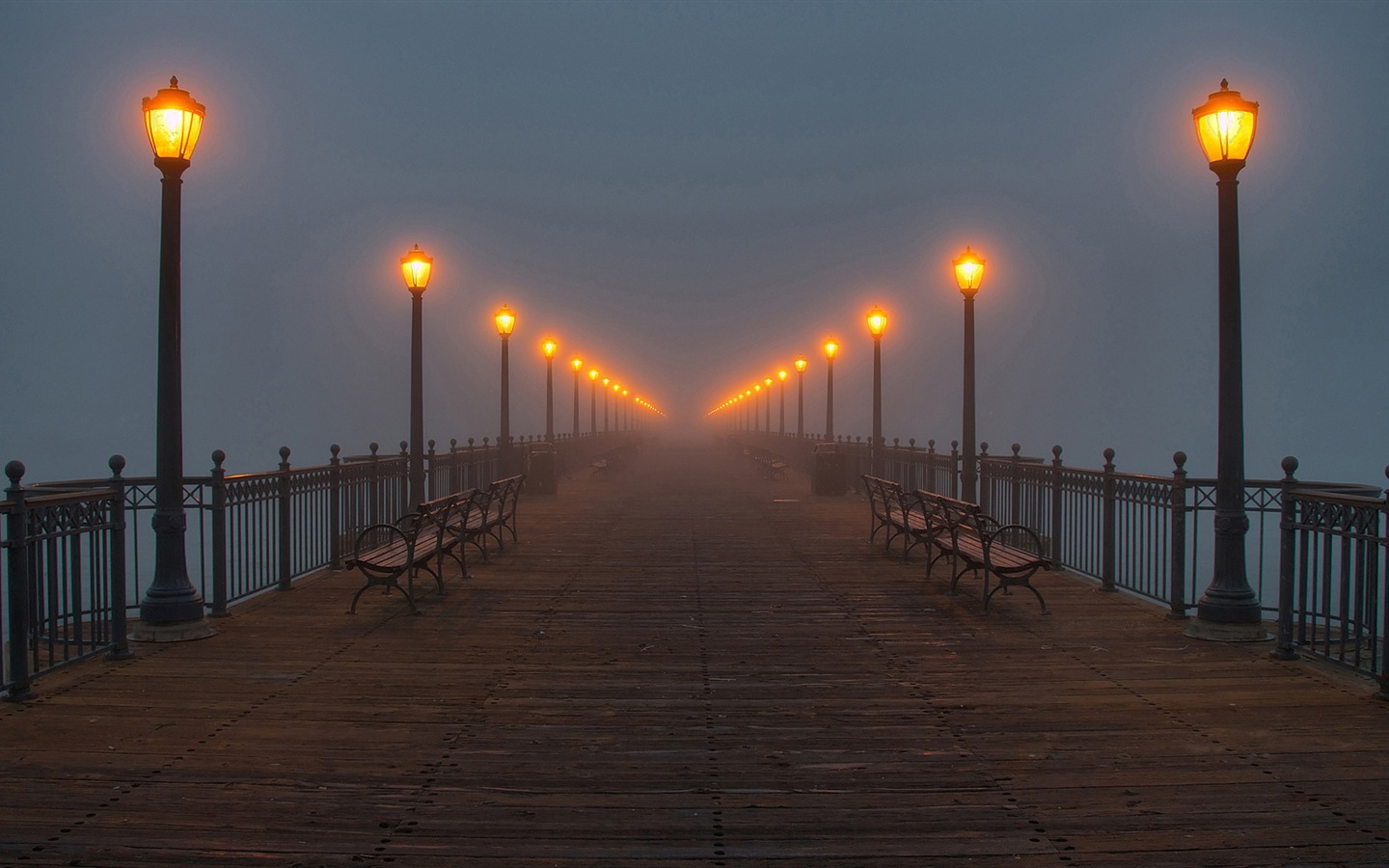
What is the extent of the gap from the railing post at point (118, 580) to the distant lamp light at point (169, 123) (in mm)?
2786

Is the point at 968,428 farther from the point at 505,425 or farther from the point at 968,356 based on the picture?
the point at 505,425

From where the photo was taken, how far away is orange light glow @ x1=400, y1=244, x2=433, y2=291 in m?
15.3

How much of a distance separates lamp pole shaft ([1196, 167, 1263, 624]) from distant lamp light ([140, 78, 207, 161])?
8915 millimetres

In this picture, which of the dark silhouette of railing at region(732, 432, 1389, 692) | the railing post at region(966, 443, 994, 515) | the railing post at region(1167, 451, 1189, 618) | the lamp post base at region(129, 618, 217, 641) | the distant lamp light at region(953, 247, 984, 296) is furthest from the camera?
the distant lamp light at region(953, 247, 984, 296)

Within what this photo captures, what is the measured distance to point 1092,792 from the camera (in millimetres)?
4699

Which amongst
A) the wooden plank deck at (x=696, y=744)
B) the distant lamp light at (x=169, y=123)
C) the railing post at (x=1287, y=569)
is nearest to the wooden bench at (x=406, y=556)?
the wooden plank deck at (x=696, y=744)

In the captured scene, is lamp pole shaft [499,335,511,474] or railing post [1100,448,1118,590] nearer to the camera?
railing post [1100,448,1118,590]

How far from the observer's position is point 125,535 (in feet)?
36.1

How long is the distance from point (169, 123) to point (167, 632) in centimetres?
432

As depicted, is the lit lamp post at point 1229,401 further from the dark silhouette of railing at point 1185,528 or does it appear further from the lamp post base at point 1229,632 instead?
the dark silhouette of railing at point 1185,528

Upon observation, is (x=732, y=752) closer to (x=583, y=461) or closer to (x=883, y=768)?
(x=883, y=768)

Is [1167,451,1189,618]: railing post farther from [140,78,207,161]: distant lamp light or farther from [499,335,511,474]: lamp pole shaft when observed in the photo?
[499,335,511,474]: lamp pole shaft

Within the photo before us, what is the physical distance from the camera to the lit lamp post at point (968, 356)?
14805 mm

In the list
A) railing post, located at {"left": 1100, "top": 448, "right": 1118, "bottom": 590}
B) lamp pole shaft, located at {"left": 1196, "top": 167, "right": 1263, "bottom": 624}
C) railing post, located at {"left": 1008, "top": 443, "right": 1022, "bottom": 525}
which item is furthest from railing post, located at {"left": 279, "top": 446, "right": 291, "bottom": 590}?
railing post, located at {"left": 1008, "top": 443, "right": 1022, "bottom": 525}
